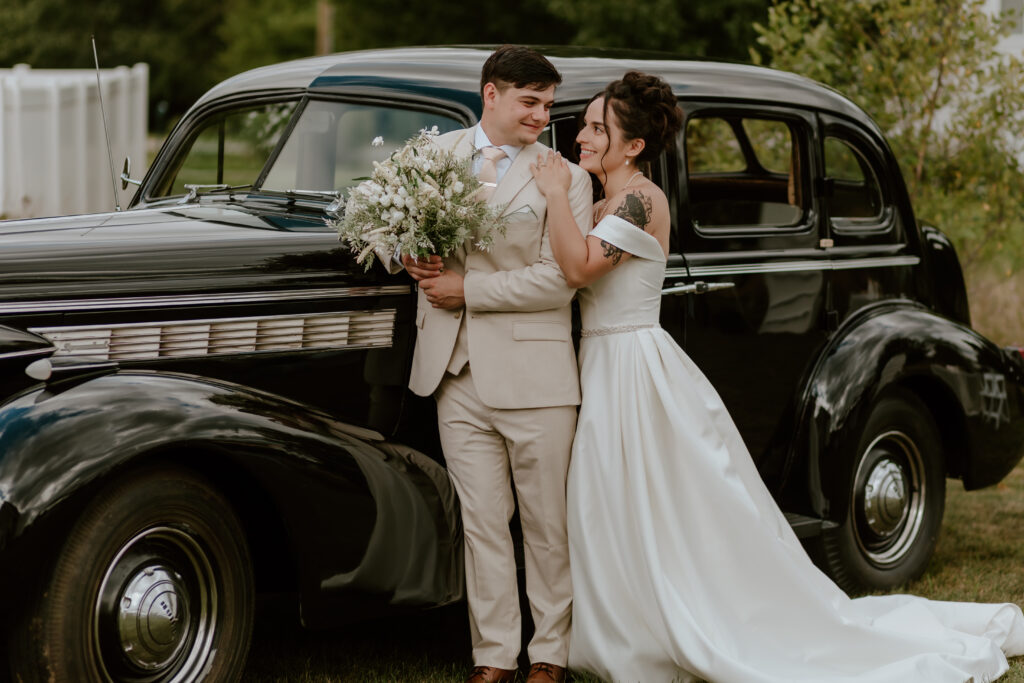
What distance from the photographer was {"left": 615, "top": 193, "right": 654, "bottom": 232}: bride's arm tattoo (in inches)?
157

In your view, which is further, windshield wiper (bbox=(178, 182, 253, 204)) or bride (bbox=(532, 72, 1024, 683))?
windshield wiper (bbox=(178, 182, 253, 204))

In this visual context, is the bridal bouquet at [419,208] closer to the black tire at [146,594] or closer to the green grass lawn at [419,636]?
the black tire at [146,594]

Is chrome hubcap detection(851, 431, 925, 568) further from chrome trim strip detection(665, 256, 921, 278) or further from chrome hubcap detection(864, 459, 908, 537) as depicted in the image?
chrome trim strip detection(665, 256, 921, 278)

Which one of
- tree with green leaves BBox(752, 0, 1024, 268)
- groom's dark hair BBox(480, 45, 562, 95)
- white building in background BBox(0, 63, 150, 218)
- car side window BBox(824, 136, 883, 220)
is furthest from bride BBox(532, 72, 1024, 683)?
white building in background BBox(0, 63, 150, 218)

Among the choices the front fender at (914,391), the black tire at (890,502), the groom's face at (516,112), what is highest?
the groom's face at (516,112)

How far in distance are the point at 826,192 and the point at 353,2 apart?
26.4 meters

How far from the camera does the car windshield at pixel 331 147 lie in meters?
4.47

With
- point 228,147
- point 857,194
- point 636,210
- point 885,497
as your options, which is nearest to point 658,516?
point 636,210

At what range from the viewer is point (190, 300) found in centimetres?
369

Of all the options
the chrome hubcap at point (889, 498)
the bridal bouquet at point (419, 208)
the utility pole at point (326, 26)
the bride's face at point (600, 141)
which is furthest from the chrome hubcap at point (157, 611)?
the utility pole at point (326, 26)

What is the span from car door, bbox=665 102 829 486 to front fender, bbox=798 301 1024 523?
0.41 ft

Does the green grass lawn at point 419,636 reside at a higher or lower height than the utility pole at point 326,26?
lower

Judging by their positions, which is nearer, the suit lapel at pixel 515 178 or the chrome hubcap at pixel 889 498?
the suit lapel at pixel 515 178

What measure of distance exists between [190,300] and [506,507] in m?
1.13
